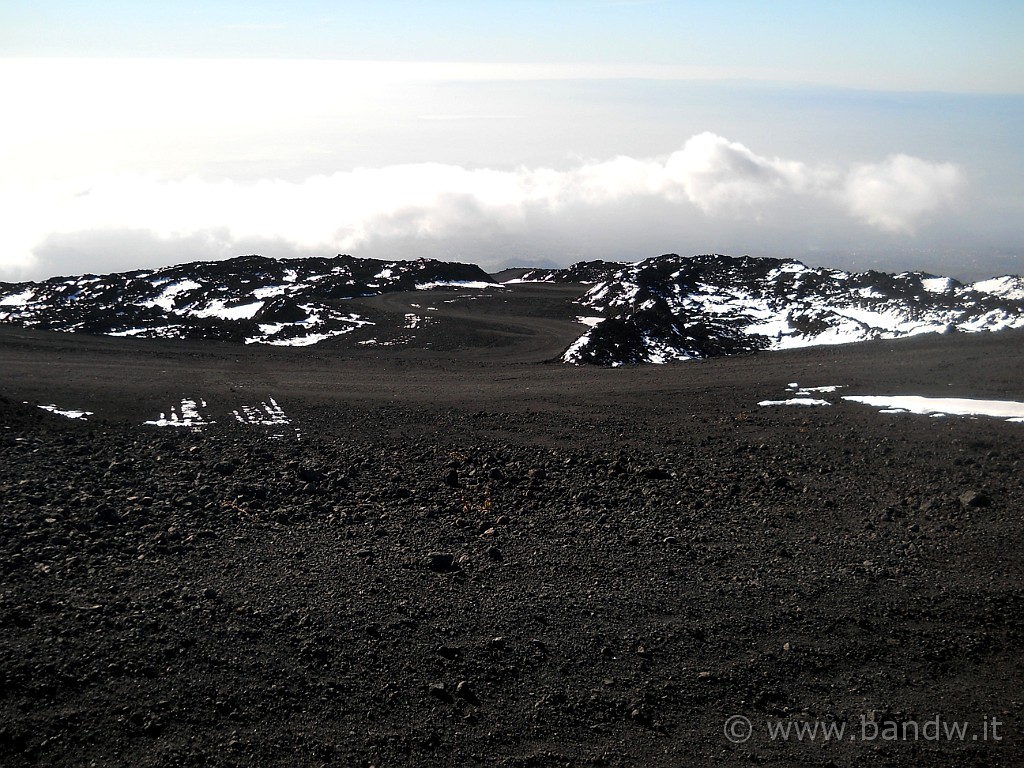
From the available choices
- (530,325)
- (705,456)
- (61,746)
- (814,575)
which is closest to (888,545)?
(814,575)

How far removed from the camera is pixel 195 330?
3316cm

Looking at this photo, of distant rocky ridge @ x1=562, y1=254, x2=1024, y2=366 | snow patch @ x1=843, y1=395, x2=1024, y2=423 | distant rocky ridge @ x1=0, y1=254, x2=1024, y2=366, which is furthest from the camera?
distant rocky ridge @ x1=0, y1=254, x2=1024, y2=366

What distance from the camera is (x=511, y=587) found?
10.4 meters

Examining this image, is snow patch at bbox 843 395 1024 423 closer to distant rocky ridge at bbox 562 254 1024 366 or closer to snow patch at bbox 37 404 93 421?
distant rocky ridge at bbox 562 254 1024 366

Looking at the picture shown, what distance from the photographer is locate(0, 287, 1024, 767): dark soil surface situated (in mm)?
7785

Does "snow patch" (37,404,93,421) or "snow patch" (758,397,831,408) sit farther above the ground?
"snow patch" (37,404,93,421)

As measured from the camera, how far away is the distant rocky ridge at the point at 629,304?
31.7 metres

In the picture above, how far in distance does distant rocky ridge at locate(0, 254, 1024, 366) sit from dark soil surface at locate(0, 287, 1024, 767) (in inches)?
504

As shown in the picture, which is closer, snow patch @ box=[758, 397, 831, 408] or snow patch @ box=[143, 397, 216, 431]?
snow patch @ box=[143, 397, 216, 431]

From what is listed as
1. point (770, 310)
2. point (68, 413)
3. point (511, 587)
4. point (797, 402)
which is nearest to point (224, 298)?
point (68, 413)

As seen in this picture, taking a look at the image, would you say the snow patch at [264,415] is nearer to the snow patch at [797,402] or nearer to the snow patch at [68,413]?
the snow patch at [68,413]

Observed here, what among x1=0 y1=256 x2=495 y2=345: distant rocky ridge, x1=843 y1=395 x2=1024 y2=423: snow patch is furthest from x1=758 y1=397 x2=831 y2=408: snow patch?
x1=0 y1=256 x2=495 y2=345: distant rocky ridge

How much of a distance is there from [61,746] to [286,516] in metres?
5.45

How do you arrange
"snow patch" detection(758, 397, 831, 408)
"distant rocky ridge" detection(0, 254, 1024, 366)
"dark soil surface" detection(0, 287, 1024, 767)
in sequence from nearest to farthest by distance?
"dark soil surface" detection(0, 287, 1024, 767)
"snow patch" detection(758, 397, 831, 408)
"distant rocky ridge" detection(0, 254, 1024, 366)
